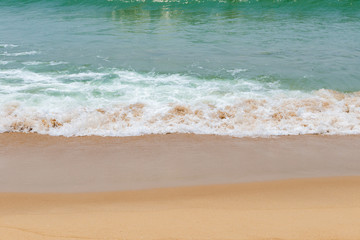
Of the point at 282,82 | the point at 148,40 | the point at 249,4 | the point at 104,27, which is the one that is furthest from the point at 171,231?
the point at 249,4

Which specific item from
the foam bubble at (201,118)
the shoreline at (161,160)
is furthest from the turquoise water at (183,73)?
the shoreline at (161,160)

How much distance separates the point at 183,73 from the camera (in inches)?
339

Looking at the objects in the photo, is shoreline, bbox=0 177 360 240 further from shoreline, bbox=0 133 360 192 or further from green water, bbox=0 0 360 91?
green water, bbox=0 0 360 91

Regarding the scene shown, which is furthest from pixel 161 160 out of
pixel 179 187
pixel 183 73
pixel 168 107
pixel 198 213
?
pixel 183 73

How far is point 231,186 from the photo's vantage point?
421 centimetres

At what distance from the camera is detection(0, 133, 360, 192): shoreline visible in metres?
4.40

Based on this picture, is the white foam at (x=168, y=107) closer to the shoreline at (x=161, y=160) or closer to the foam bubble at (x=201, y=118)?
the foam bubble at (x=201, y=118)

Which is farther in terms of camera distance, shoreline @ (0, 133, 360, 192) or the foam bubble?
the foam bubble

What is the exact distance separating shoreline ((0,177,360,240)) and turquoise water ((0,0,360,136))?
182 cm

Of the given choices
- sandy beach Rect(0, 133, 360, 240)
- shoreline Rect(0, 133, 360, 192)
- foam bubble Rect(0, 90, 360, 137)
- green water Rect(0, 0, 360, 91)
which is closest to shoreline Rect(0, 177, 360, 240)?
sandy beach Rect(0, 133, 360, 240)

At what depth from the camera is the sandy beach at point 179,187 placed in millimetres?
3172

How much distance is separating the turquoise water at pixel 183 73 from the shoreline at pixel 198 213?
182 cm

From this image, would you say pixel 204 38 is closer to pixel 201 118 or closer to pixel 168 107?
pixel 168 107

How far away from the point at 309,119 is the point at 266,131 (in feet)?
3.43
